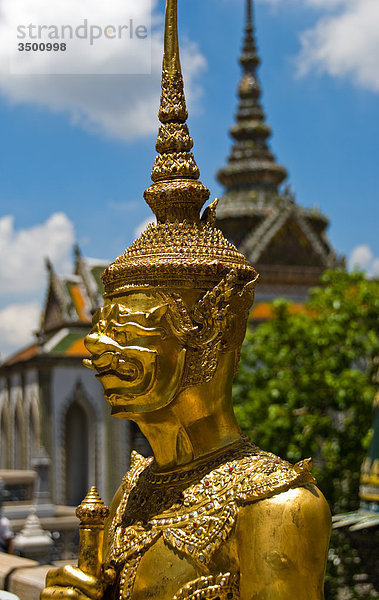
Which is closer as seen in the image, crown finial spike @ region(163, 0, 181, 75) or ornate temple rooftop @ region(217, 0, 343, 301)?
crown finial spike @ region(163, 0, 181, 75)

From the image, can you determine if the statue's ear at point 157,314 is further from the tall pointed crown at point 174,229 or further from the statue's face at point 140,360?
the tall pointed crown at point 174,229

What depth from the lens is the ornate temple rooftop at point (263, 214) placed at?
89.9ft

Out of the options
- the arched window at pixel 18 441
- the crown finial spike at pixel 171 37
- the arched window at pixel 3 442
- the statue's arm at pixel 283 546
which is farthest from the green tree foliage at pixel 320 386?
the statue's arm at pixel 283 546

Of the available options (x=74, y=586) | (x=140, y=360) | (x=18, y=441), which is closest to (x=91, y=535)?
(x=74, y=586)

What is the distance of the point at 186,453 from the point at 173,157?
4.13ft

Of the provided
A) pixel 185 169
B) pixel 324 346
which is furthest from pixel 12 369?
pixel 185 169

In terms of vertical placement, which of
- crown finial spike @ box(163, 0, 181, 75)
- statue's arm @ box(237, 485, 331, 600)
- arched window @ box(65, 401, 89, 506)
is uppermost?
crown finial spike @ box(163, 0, 181, 75)

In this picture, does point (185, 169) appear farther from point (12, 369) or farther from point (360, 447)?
point (12, 369)

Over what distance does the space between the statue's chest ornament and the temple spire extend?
85.9 ft

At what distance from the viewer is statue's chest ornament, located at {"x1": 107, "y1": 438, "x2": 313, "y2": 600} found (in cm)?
307

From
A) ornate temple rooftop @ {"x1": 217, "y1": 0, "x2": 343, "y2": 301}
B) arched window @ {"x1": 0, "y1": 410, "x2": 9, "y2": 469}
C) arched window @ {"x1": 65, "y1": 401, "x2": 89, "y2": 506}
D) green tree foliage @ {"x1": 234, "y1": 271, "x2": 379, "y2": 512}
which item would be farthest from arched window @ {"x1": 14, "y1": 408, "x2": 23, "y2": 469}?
green tree foliage @ {"x1": 234, "y1": 271, "x2": 379, "y2": 512}

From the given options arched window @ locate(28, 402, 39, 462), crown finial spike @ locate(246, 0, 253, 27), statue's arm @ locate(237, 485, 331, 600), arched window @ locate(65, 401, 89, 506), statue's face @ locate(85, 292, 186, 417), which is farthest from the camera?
crown finial spike @ locate(246, 0, 253, 27)

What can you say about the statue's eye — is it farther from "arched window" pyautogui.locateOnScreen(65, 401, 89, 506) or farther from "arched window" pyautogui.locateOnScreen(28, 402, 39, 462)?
"arched window" pyautogui.locateOnScreen(65, 401, 89, 506)

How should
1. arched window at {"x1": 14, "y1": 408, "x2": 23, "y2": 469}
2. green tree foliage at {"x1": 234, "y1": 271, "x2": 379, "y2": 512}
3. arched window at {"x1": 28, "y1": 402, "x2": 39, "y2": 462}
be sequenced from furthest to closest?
1. arched window at {"x1": 14, "y1": 408, "x2": 23, "y2": 469}
2. arched window at {"x1": 28, "y1": 402, "x2": 39, "y2": 462}
3. green tree foliage at {"x1": 234, "y1": 271, "x2": 379, "y2": 512}
